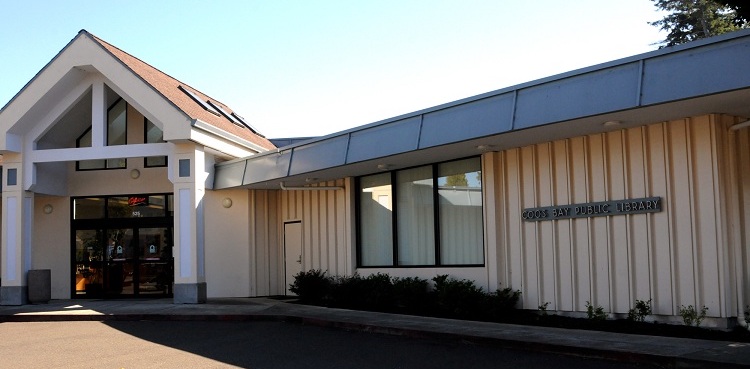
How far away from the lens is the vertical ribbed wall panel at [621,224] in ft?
38.7

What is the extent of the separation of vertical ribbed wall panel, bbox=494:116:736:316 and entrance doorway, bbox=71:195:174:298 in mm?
10592

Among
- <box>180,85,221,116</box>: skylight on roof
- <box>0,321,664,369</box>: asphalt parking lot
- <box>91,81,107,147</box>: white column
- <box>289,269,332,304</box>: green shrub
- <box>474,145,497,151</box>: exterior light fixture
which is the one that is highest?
<box>180,85,221,116</box>: skylight on roof

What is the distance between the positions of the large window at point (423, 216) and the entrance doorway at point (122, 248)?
622 centimetres

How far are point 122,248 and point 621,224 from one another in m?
14.4

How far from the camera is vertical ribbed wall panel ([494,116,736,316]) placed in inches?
A: 464

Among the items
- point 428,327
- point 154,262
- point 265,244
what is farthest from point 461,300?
point 154,262

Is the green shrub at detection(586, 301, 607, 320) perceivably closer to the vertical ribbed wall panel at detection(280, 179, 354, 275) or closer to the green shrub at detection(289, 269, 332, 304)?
the vertical ribbed wall panel at detection(280, 179, 354, 275)

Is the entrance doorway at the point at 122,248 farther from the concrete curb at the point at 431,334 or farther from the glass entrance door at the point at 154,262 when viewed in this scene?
the concrete curb at the point at 431,334

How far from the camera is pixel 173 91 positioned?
21.4 metres

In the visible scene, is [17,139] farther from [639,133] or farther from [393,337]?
[639,133]

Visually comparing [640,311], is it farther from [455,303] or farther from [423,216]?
[423,216]

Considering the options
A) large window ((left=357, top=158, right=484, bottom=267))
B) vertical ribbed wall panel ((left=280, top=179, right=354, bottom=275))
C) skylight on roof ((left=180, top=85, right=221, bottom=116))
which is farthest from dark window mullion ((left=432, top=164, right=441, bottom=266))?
skylight on roof ((left=180, top=85, right=221, bottom=116))

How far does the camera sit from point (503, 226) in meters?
15.2

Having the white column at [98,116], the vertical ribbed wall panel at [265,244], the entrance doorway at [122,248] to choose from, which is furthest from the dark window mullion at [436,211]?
the white column at [98,116]
